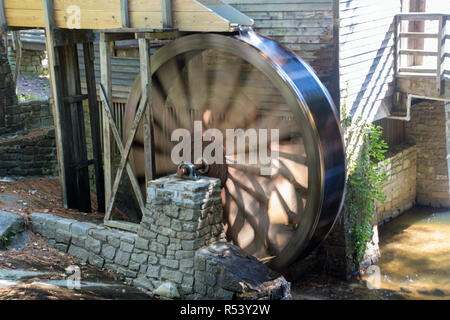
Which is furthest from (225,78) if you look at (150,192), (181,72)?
(150,192)

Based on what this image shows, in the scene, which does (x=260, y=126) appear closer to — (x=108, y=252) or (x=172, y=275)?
(x=172, y=275)

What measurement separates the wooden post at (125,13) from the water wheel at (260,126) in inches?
29.2

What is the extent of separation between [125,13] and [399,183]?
5.88 metres

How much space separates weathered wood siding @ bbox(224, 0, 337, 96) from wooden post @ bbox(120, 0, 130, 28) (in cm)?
190

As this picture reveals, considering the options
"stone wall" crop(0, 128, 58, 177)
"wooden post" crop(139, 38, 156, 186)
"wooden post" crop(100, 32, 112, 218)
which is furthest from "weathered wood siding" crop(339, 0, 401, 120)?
"stone wall" crop(0, 128, 58, 177)

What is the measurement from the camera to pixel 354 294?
787 centimetres

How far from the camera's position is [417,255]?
903cm

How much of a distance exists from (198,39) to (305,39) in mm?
1528

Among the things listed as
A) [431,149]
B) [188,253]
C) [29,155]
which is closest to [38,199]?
[29,155]

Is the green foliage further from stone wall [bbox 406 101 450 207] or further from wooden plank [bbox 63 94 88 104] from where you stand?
wooden plank [bbox 63 94 88 104]

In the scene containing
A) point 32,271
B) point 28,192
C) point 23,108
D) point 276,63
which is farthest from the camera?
point 23,108

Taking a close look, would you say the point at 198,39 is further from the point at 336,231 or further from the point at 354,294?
the point at 354,294

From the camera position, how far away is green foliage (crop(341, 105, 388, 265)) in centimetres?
814

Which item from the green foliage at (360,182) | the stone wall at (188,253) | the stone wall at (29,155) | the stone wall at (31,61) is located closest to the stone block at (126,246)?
the stone wall at (188,253)
